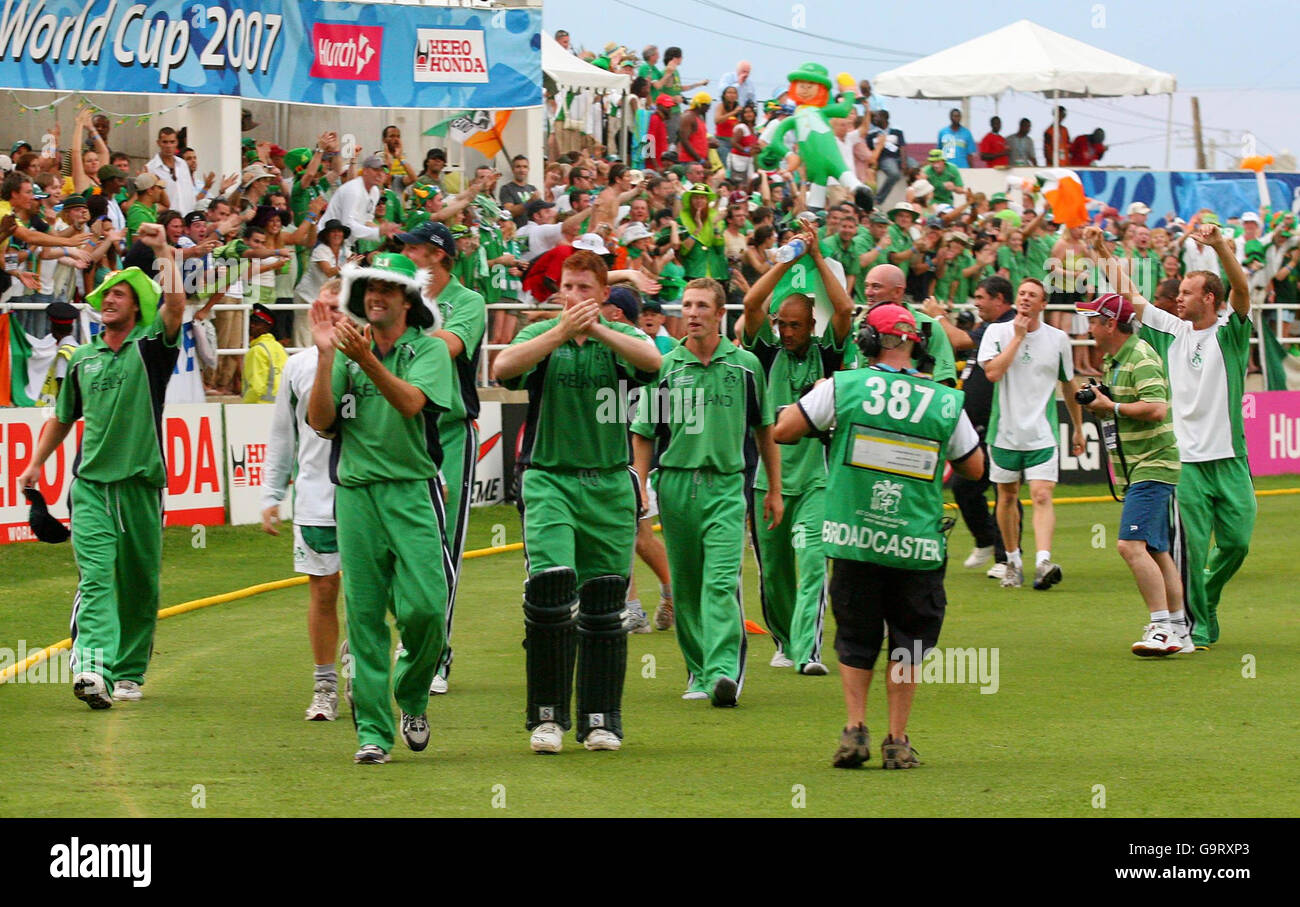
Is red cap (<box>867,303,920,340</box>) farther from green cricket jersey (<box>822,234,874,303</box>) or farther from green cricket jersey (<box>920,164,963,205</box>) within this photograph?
green cricket jersey (<box>920,164,963,205</box>)

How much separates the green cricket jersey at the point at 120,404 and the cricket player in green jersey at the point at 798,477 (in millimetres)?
3298

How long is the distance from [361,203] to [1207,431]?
409 inches

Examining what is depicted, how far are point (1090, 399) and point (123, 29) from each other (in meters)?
11.5

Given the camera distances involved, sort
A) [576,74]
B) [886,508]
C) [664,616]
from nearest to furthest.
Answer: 1. [886,508]
2. [664,616]
3. [576,74]

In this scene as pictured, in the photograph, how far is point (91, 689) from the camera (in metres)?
9.70

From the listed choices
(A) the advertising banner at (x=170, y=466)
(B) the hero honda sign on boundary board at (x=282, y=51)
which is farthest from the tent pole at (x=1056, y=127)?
(A) the advertising banner at (x=170, y=466)

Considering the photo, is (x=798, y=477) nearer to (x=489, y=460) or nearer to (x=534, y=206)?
(x=489, y=460)

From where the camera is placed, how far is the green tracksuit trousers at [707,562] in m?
→ 9.95

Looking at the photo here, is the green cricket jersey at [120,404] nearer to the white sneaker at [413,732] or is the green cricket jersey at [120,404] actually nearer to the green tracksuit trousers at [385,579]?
the green tracksuit trousers at [385,579]

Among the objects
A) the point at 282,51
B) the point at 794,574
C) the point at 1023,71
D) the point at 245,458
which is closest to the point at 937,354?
the point at 794,574

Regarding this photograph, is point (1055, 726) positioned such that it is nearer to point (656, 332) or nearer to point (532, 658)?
point (532, 658)

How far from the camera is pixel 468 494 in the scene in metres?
10.4
